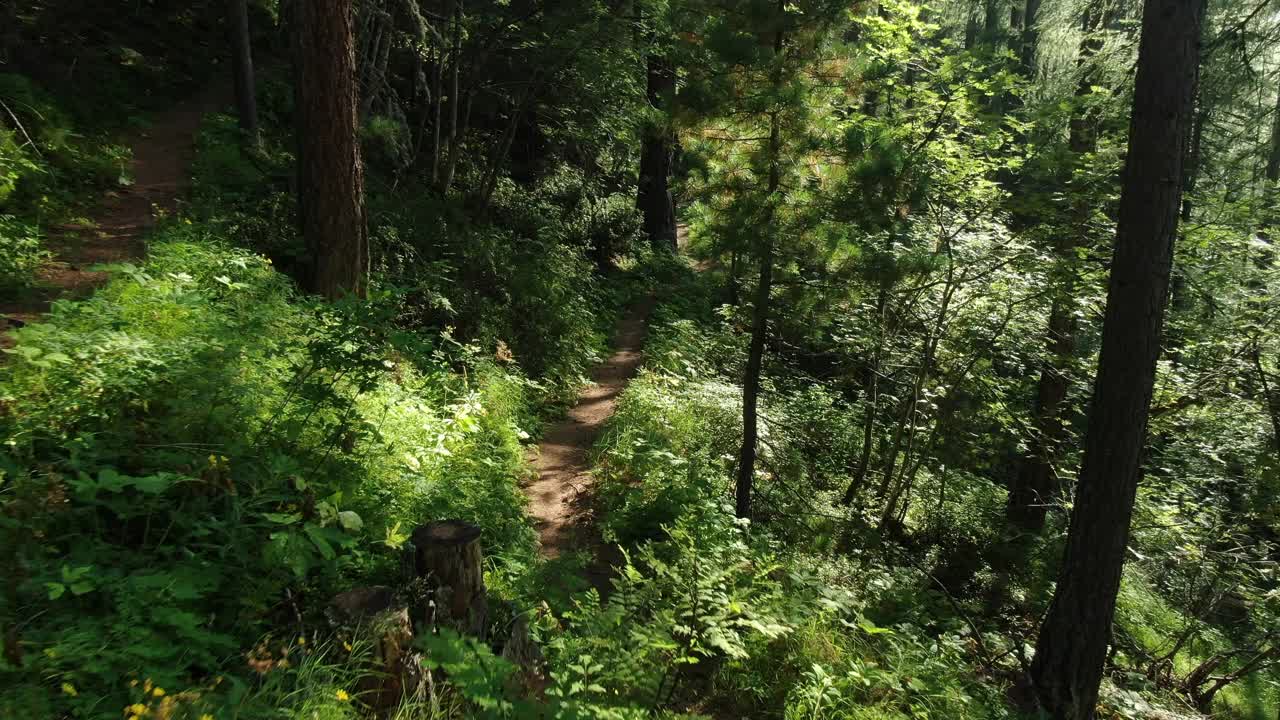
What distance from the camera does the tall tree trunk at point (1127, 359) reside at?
4.96m

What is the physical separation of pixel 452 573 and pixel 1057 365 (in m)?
8.84

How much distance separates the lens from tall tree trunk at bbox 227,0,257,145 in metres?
10.9

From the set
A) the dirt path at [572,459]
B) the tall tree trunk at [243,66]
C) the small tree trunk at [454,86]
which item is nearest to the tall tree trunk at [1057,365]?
the dirt path at [572,459]

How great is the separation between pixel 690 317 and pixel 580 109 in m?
5.00

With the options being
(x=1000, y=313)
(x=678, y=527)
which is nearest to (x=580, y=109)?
(x=1000, y=313)

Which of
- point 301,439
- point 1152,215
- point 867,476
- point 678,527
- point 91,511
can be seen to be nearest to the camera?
point 91,511

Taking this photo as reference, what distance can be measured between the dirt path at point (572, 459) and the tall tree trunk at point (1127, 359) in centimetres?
430

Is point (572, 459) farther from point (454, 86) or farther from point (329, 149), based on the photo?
point (454, 86)

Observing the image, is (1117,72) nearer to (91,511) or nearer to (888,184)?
(888,184)

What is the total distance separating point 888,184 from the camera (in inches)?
259

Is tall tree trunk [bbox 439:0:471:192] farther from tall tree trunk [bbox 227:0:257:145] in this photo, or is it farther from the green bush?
the green bush

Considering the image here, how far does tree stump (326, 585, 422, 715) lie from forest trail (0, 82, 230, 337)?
272 cm

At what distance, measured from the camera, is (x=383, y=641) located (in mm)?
3309

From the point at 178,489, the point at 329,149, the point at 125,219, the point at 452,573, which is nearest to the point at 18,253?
the point at 125,219
